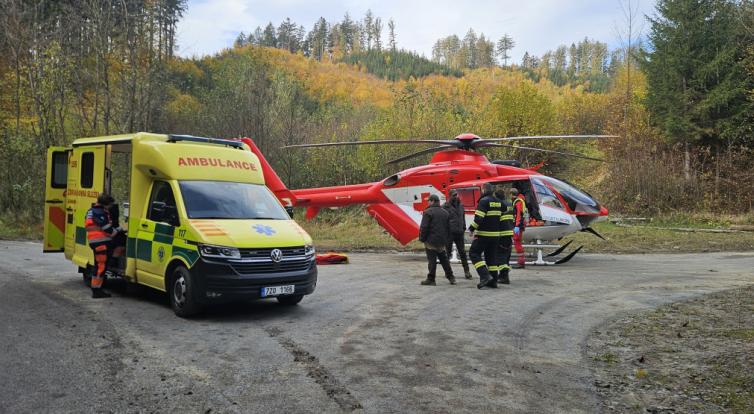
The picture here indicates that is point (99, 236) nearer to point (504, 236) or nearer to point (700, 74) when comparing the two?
point (504, 236)

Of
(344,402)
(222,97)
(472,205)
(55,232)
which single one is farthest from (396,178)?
(222,97)

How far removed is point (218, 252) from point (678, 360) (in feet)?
17.8

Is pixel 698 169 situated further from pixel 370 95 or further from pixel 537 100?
pixel 370 95

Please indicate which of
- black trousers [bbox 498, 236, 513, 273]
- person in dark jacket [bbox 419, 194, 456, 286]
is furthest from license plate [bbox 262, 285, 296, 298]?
black trousers [bbox 498, 236, 513, 273]

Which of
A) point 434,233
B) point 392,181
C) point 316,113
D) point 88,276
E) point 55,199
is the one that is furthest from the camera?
point 316,113


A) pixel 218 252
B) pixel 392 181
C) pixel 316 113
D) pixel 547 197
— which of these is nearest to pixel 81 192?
pixel 218 252

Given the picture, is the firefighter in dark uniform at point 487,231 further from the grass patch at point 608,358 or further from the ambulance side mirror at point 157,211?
the ambulance side mirror at point 157,211

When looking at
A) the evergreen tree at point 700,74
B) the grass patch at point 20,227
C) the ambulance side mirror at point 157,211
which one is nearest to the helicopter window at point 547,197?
the ambulance side mirror at point 157,211

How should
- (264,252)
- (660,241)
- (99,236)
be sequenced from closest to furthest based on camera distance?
(264,252) < (99,236) < (660,241)

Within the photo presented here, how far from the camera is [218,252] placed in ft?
23.5

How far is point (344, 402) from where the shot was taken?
171 inches

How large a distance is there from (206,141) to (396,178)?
7208 millimetres

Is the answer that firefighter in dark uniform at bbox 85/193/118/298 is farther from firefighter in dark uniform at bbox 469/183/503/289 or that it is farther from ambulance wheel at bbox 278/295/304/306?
firefighter in dark uniform at bbox 469/183/503/289

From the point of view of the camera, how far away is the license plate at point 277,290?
732 cm
